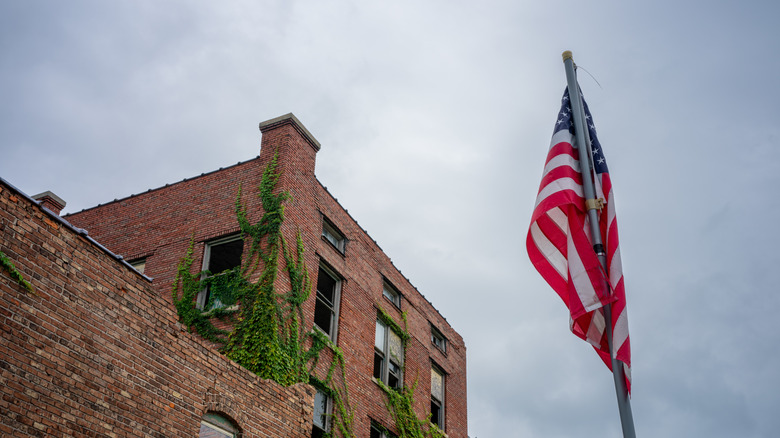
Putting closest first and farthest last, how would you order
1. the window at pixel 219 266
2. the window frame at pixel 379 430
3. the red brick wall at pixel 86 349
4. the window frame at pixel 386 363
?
the red brick wall at pixel 86 349 < the window at pixel 219 266 < the window frame at pixel 379 430 < the window frame at pixel 386 363

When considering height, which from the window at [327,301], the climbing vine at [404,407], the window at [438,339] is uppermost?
the window at [438,339]

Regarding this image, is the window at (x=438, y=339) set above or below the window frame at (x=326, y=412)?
above

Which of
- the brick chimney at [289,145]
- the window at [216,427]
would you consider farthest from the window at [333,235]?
the window at [216,427]

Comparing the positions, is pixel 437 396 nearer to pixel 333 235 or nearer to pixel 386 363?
pixel 386 363

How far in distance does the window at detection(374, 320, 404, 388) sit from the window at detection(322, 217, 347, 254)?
276 cm

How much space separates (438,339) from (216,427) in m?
14.5

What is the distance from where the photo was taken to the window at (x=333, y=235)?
19.7 m

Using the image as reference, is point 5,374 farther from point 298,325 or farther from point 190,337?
point 298,325

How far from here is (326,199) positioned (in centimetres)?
1977

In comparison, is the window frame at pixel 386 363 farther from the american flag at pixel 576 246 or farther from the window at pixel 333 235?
the american flag at pixel 576 246

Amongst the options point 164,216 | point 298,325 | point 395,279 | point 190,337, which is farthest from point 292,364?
point 395,279

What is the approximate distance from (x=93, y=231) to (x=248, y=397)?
9895 millimetres

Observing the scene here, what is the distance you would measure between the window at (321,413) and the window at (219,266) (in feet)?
10.6

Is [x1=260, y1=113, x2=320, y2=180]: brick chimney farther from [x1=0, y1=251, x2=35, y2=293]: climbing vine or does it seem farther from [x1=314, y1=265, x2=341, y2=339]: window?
[x1=0, y1=251, x2=35, y2=293]: climbing vine
